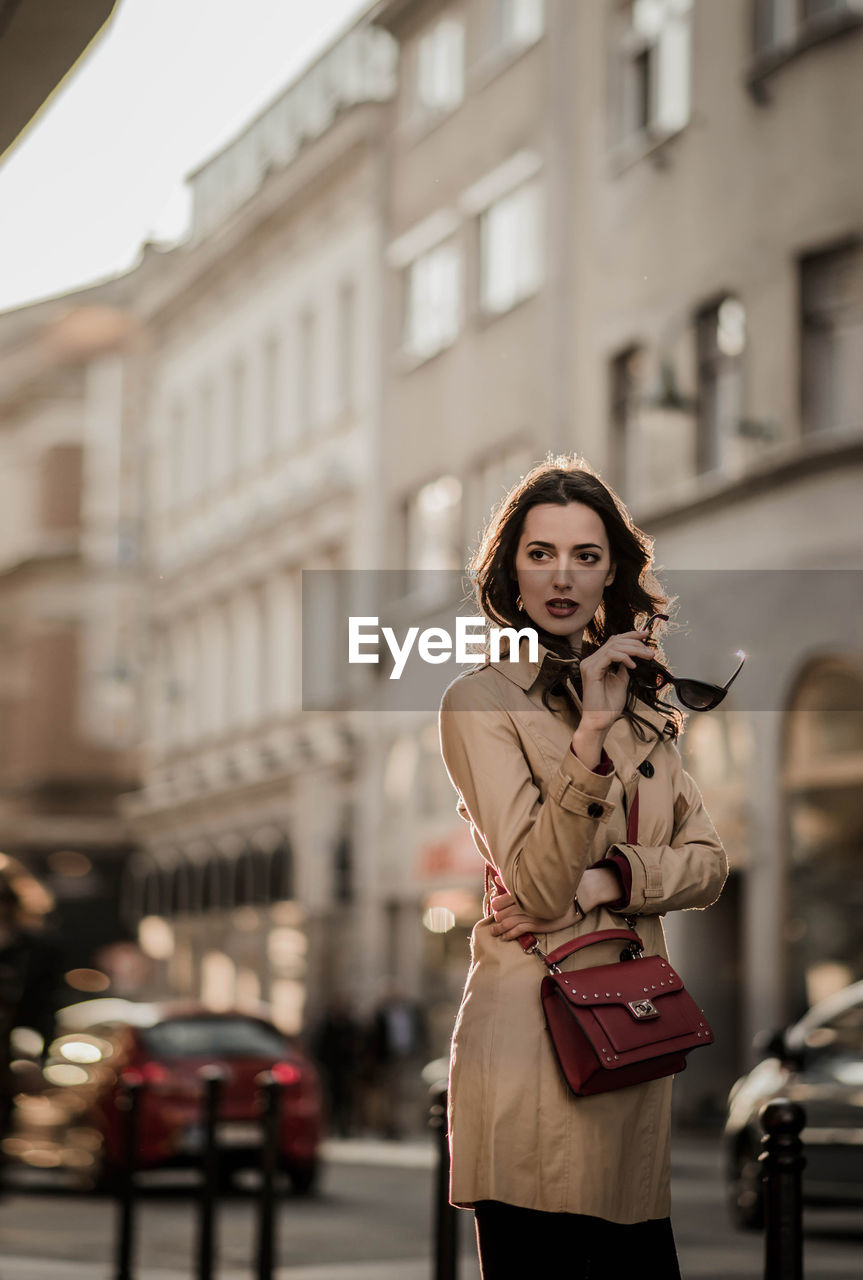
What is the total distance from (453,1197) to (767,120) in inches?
744

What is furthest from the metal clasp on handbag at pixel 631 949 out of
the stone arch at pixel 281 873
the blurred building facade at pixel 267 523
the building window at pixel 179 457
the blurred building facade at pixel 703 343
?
the building window at pixel 179 457

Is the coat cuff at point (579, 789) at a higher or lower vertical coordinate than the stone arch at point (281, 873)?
higher

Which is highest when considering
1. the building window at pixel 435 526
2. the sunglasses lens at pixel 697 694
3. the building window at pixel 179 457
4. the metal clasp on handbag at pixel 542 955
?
the building window at pixel 179 457

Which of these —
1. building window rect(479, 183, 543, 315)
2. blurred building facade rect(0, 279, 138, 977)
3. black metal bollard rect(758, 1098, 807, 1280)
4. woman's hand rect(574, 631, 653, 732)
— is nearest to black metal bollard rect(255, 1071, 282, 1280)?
black metal bollard rect(758, 1098, 807, 1280)

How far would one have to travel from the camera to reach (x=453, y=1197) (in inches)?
139

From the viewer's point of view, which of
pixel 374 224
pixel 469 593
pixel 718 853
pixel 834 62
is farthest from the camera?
pixel 374 224

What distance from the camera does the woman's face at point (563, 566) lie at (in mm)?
3654

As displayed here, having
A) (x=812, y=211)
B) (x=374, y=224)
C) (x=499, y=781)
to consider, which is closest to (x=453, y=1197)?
(x=499, y=781)

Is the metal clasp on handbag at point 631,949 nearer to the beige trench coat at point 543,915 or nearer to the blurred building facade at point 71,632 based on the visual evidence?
the beige trench coat at point 543,915

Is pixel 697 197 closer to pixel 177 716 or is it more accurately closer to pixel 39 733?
pixel 177 716

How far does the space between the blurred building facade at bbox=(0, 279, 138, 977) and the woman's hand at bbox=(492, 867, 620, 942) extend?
3650 centimetres

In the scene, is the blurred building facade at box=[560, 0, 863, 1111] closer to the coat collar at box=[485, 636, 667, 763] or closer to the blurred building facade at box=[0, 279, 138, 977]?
the coat collar at box=[485, 636, 667, 763]

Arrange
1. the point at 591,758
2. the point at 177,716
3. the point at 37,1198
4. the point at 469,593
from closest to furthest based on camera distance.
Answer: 1. the point at 591,758
2. the point at 469,593
3. the point at 37,1198
4. the point at 177,716

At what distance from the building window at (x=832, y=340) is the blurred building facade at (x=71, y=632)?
20060 mm
